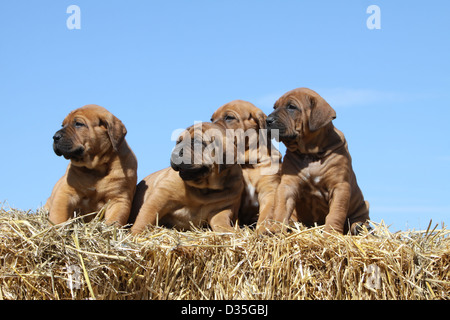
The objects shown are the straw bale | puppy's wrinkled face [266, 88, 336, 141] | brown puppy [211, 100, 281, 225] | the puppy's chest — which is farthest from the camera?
brown puppy [211, 100, 281, 225]

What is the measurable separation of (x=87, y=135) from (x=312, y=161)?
229 cm

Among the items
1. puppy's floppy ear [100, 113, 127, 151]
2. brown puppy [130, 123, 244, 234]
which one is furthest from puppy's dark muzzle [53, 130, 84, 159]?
brown puppy [130, 123, 244, 234]

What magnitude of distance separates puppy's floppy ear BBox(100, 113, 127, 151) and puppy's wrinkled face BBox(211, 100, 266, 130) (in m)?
1.07

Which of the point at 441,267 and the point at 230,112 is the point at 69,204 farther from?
the point at 441,267

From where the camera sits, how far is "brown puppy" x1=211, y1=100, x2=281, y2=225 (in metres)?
6.33

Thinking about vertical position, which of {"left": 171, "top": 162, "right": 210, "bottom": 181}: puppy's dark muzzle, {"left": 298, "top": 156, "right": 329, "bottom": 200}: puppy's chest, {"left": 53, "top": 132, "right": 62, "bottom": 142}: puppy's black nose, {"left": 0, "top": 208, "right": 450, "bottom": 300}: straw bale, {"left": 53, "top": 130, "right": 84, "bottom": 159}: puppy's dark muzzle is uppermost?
{"left": 53, "top": 132, "right": 62, "bottom": 142}: puppy's black nose

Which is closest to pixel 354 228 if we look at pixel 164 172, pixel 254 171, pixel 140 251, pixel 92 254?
pixel 254 171

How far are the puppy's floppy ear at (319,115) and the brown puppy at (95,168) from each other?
1.93 metres

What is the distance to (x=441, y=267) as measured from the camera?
4.58 meters

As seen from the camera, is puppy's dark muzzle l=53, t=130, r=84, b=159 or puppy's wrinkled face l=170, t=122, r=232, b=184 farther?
puppy's dark muzzle l=53, t=130, r=84, b=159

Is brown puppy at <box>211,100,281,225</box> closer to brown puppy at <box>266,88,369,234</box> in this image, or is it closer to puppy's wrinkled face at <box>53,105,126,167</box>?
brown puppy at <box>266,88,369,234</box>

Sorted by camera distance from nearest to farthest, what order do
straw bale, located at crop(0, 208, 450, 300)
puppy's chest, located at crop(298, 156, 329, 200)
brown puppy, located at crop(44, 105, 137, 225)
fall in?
straw bale, located at crop(0, 208, 450, 300) < puppy's chest, located at crop(298, 156, 329, 200) < brown puppy, located at crop(44, 105, 137, 225)

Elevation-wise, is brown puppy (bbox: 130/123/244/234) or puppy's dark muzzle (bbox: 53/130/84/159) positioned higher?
puppy's dark muzzle (bbox: 53/130/84/159)
